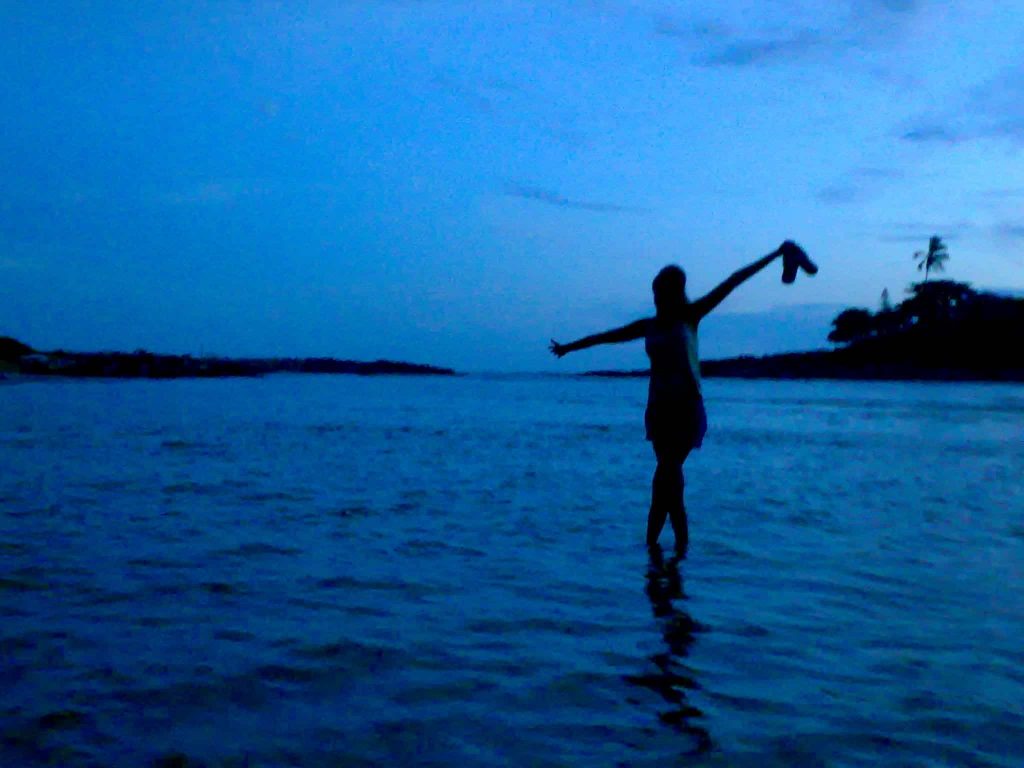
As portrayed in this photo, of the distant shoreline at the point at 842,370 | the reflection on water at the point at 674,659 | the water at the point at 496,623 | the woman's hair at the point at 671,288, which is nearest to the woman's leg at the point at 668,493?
the water at the point at 496,623

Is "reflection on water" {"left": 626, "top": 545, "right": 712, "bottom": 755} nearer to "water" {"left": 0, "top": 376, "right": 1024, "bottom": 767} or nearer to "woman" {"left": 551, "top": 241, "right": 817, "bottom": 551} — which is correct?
"water" {"left": 0, "top": 376, "right": 1024, "bottom": 767}

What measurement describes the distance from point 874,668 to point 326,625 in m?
3.19

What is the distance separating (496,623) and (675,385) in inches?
118

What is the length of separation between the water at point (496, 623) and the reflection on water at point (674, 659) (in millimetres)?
21

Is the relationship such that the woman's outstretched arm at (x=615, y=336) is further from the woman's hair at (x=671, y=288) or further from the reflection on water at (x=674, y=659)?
the reflection on water at (x=674, y=659)

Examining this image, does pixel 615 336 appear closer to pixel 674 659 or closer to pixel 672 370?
pixel 672 370

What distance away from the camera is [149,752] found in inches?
159

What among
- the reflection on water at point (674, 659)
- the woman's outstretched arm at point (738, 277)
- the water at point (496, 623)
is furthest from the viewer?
the woman's outstretched arm at point (738, 277)

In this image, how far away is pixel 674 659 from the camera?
17.9ft

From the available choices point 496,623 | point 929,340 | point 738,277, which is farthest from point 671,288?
point 929,340

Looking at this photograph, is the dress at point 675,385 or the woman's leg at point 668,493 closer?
the dress at point 675,385

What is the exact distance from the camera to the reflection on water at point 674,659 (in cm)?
446

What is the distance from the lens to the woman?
818 centimetres

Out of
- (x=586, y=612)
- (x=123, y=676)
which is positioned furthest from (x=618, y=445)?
(x=123, y=676)
